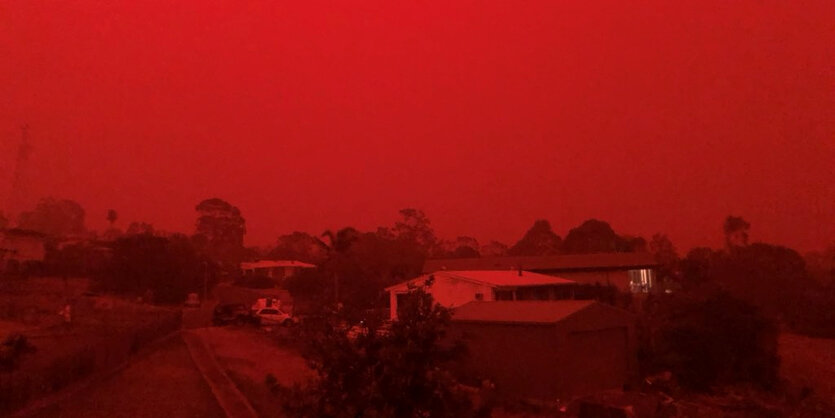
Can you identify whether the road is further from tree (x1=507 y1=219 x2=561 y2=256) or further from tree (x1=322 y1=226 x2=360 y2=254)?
tree (x1=507 y1=219 x2=561 y2=256)

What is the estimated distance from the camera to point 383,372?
6738mm

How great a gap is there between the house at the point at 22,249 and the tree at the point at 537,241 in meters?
58.0

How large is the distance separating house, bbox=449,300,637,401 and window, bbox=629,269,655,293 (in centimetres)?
2810

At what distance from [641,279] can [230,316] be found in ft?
93.5

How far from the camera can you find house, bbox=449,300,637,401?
796 inches

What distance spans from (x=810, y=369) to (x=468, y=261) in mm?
30804

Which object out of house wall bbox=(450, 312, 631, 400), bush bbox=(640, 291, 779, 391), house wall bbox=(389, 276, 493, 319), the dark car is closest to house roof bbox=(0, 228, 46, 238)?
the dark car

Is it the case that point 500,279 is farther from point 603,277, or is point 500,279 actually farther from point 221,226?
point 221,226

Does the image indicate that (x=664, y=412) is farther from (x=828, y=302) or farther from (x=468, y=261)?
(x=468, y=261)

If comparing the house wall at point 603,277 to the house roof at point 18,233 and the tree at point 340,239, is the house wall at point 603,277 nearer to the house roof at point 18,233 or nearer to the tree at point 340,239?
the tree at point 340,239

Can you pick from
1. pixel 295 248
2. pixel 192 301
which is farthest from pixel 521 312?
pixel 295 248

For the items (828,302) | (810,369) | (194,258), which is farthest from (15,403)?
(194,258)

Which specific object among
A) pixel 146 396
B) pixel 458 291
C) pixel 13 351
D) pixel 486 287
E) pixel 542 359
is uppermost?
pixel 486 287

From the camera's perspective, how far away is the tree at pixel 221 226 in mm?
118125
